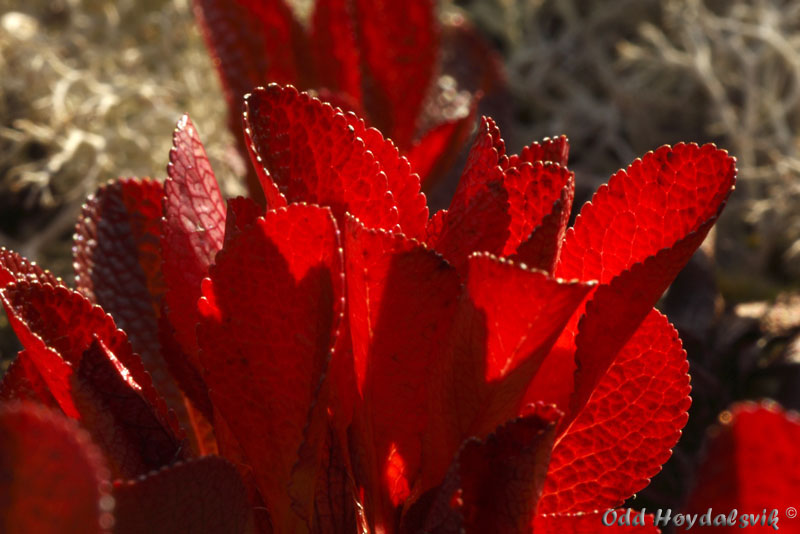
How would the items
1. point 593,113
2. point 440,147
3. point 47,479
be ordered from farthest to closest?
point 593,113 < point 440,147 < point 47,479

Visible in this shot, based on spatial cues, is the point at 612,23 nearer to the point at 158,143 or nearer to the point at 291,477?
the point at 158,143

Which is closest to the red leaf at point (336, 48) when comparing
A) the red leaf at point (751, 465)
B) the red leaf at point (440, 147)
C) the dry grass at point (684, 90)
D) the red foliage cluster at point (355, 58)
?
the red foliage cluster at point (355, 58)

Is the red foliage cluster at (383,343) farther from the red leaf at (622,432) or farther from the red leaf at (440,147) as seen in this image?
the red leaf at (440,147)

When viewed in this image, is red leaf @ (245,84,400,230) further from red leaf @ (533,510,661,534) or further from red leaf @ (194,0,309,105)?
red leaf @ (194,0,309,105)

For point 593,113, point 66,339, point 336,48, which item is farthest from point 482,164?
point 593,113

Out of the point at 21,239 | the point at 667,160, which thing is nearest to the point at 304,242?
the point at 667,160

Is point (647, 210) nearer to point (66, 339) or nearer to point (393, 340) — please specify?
point (393, 340)
